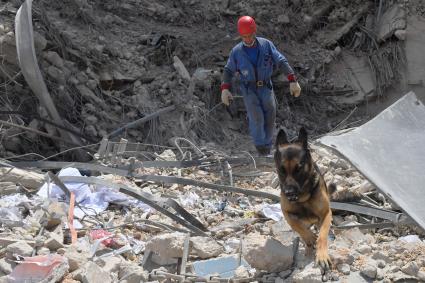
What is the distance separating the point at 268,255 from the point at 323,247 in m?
0.34

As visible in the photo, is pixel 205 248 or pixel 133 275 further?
pixel 205 248

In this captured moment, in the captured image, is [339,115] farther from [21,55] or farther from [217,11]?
[21,55]

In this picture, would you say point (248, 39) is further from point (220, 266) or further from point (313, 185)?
point (220, 266)

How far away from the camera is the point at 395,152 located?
17.0 ft

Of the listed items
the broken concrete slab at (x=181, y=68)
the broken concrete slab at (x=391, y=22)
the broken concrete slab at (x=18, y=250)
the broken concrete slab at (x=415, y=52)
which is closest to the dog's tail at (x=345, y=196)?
the broken concrete slab at (x=18, y=250)

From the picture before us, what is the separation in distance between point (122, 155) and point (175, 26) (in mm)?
3841

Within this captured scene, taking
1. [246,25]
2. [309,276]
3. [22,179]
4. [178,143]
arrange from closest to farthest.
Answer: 1. [309,276]
2. [22,179]
3. [246,25]
4. [178,143]

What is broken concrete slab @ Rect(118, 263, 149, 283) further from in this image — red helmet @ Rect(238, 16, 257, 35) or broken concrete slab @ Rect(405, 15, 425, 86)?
broken concrete slab @ Rect(405, 15, 425, 86)

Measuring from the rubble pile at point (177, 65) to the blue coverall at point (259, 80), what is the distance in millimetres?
1265

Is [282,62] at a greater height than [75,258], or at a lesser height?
greater

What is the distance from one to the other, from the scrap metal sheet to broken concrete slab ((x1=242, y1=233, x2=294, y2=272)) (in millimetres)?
925

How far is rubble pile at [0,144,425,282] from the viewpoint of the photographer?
4.16 m

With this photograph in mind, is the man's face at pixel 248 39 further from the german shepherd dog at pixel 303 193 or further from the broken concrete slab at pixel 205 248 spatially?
the broken concrete slab at pixel 205 248

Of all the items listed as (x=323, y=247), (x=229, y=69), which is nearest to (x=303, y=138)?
(x=323, y=247)
